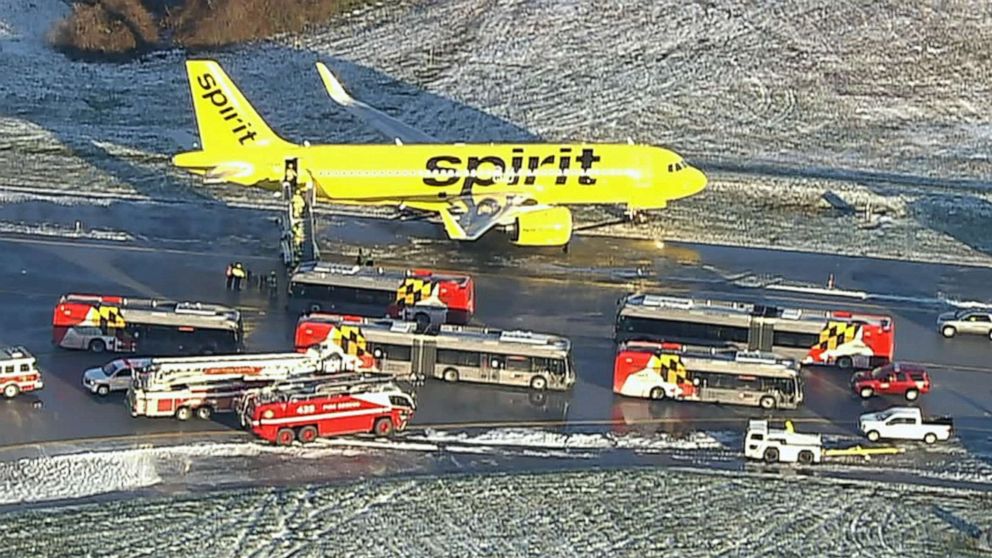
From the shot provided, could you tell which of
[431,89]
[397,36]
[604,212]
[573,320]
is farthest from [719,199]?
[397,36]

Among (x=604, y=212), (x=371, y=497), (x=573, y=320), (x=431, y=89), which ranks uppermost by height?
(x=431, y=89)

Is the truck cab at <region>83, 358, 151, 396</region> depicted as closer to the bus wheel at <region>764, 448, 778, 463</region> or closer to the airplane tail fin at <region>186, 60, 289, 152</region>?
the bus wheel at <region>764, 448, 778, 463</region>

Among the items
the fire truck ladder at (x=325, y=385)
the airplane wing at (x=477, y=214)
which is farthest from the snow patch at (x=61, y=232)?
the fire truck ladder at (x=325, y=385)

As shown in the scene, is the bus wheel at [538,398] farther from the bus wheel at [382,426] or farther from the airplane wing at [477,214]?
the airplane wing at [477,214]

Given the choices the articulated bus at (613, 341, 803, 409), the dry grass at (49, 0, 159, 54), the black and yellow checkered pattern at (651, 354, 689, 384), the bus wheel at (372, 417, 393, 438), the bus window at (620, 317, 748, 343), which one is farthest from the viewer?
the dry grass at (49, 0, 159, 54)

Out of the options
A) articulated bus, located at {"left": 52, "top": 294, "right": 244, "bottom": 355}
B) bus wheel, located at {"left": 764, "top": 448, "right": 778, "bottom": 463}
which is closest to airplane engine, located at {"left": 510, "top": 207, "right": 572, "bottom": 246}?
articulated bus, located at {"left": 52, "top": 294, "right": 244, "bottom": 355}

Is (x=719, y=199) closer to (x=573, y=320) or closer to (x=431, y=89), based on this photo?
(x=573, y=320)
